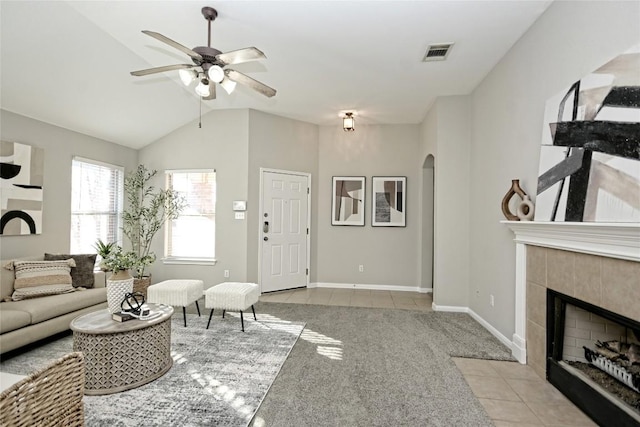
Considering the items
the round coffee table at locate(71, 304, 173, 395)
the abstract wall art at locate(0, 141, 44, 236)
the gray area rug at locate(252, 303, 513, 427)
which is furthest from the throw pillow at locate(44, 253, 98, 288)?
the gray area rug at locate(252, 303, 513, 427)

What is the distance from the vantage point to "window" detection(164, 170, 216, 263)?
5.14 meters

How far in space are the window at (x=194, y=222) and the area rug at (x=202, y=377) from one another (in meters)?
1.72

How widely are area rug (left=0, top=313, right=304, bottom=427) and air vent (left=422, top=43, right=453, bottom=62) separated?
10.8 ft

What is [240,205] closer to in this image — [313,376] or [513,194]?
[313,376]

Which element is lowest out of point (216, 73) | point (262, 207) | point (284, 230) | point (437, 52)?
point (284, 230)

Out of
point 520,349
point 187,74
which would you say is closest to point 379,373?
point 520,349

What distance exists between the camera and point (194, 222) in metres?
5.19

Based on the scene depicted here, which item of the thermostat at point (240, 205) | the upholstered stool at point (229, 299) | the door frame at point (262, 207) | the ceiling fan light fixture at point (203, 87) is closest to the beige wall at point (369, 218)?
the door frame at point (262, 207)

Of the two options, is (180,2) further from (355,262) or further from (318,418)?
(355,262)

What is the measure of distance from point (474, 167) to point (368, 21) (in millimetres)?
2369

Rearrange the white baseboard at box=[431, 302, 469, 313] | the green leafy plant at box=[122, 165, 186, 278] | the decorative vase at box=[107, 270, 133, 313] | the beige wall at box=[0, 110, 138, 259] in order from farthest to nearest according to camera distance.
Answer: the green leafy plant at box=[122, 165, 186, 278], the white baseboard at box=[431, 302, 469, 313], the beige wall at box=[0, 110, 138, 259], the decorative vase at box=[107, 270, 133, 313]

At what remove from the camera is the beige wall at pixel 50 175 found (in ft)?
11.6

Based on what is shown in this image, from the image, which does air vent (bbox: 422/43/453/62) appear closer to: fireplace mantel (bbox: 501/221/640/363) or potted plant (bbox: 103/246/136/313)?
fireplace mantel (bbox: 501/221/640/363)

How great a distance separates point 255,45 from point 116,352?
118 inches
